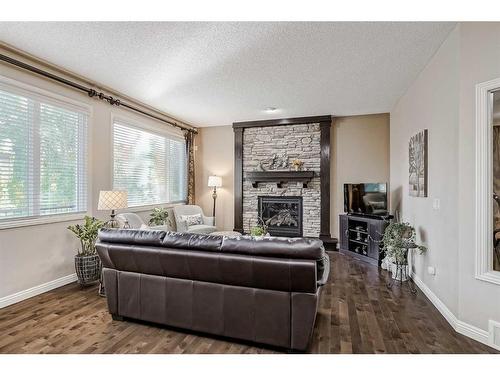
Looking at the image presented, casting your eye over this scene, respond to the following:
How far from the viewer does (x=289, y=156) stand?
6148 millimetres

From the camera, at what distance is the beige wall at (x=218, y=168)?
6703 millimetres

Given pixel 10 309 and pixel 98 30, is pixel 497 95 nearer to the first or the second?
pixel 98 30

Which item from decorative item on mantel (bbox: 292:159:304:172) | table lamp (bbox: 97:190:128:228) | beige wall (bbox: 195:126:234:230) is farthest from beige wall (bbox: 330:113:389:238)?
table lamp (bbox: 97:190:128:228)

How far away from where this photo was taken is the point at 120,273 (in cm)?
256

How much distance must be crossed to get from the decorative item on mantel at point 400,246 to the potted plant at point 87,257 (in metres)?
3.80

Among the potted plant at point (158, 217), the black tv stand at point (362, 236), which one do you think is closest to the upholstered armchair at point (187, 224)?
the potted plant at point (158, 217)

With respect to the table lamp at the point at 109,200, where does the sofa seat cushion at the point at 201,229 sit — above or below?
below

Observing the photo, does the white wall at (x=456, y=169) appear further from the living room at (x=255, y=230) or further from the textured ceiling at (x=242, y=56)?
the textured ceiling at (x=242, y=56)

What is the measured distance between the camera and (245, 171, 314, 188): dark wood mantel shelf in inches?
232

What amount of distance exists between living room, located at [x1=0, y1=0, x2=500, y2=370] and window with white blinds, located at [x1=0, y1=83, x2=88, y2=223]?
16mm

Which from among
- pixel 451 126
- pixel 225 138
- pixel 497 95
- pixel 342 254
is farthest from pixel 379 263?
pixel 225 138

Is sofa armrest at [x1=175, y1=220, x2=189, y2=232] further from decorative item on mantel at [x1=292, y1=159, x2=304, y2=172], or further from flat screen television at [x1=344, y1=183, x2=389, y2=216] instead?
flat screen television at [x1=344, y1=183, x2=389, y2=216]

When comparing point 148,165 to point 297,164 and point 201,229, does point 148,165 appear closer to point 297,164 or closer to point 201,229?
point 201,229

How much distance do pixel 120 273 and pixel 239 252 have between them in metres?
1.24
